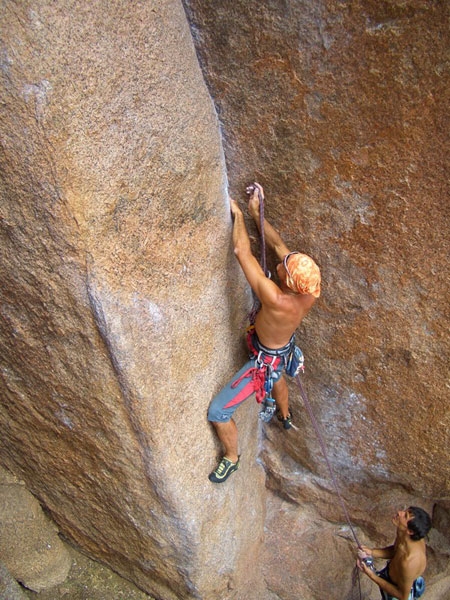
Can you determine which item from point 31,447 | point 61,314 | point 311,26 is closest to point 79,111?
point 61,314


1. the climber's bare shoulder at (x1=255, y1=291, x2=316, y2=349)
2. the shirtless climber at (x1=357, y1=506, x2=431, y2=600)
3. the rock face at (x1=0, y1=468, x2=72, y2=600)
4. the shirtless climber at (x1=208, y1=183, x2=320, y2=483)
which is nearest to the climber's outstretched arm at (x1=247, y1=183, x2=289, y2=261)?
the shirtless climber at (x1=208, y1=183, x2=320, y2=483)

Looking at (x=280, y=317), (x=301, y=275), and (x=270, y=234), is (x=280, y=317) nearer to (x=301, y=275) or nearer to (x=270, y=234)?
(x=301, y=275)

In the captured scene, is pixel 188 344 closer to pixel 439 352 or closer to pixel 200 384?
pixel 200 384

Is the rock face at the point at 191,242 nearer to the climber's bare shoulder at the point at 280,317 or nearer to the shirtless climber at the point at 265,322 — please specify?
the shirtless climber at the point at 265,322

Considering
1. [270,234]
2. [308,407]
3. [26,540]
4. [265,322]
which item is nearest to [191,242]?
[270,234]

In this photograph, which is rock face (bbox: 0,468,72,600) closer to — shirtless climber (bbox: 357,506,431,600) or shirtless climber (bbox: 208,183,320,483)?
shirtless climber (bbox: 208,183,320,483)

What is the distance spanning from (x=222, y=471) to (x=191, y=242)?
1.12m

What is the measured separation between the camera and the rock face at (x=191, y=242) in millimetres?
1629

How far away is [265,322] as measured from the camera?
226 cm

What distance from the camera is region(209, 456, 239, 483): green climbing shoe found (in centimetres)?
250

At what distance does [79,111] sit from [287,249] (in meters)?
1.05

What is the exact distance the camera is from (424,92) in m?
1.76

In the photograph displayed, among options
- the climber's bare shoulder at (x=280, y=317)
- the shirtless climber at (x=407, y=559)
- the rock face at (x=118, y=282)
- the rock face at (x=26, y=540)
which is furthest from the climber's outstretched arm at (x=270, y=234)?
the rock face at (x=26, y=540)

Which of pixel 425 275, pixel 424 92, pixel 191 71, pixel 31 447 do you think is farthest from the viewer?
pixel 31 447
